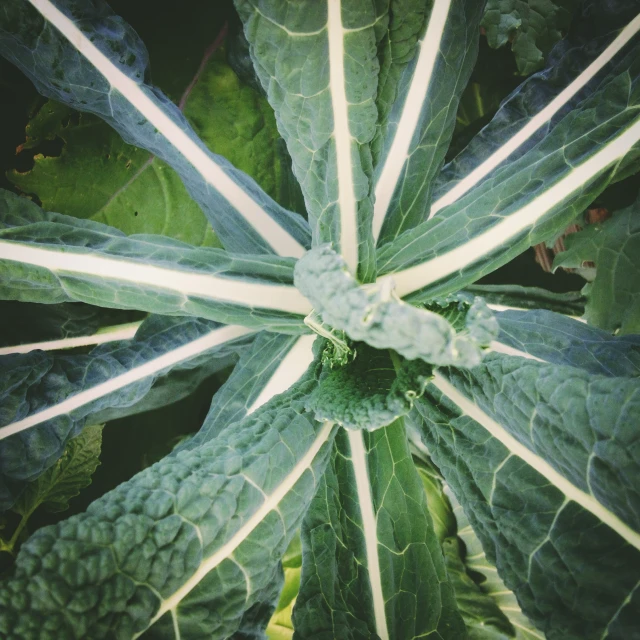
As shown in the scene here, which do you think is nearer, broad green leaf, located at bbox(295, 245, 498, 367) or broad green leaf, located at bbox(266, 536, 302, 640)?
broad green leaf, located at bbox(295, 245, 498, 367)

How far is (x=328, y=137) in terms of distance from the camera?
29.8 inches

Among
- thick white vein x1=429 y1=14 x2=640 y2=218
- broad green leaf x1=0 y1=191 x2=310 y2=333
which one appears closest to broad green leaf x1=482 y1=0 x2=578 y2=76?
thick white vein x1=429 y1=14 x2=640 y2=218

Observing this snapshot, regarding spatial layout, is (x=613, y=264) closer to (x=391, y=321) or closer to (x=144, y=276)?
(x=391, y=321)

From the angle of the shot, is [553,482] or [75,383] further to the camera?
[75,383]

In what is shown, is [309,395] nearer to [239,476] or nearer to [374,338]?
[239,476]

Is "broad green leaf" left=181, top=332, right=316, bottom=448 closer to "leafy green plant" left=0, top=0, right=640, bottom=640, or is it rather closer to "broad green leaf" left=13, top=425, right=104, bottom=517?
"leafy green plant" left=0, top=0, right=640, bottom=640

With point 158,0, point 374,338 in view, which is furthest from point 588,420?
point 158,0

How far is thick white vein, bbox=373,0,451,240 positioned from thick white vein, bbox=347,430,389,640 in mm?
387

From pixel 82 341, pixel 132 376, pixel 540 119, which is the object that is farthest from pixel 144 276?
pixel 540 119

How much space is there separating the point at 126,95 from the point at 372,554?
0.86 metres

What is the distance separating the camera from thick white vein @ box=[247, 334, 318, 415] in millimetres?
1016

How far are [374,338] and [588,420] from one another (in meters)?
0.28

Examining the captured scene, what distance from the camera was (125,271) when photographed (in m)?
0.82

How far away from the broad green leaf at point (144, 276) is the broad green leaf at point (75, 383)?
0.52ft
